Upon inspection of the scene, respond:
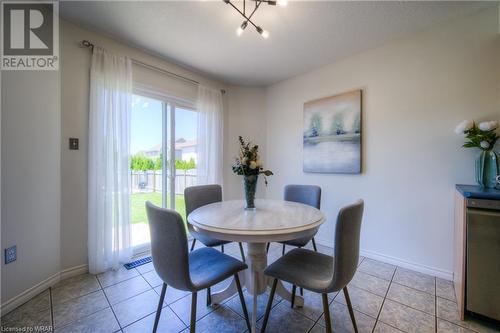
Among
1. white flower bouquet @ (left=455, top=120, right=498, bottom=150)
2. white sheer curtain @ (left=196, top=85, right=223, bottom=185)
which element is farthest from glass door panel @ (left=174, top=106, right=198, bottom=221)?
white flower bouquet @ (left=455, top=120, right=498, bottom=150)

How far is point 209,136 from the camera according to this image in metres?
3.20

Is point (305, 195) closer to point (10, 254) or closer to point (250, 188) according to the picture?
point (250, 188)

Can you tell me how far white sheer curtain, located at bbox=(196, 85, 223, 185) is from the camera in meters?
→ 3.10

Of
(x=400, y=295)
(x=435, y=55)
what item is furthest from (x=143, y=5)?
(x=400, y=295)

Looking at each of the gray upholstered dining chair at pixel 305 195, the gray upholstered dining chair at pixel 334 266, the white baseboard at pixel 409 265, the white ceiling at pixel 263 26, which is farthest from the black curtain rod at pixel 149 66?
the white baseboard at pixel 409 265

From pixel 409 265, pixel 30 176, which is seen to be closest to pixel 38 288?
pixel 30 176

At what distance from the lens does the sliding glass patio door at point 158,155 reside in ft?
8.40

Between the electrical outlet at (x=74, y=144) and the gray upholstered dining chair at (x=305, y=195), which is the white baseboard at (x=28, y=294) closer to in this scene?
the electrical outlet at (x=74, y=144)

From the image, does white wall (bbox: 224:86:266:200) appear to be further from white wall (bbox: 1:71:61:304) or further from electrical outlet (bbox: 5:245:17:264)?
electrical outlet (bbox: 5:245:17:264)

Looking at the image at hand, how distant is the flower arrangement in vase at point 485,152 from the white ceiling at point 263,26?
1.09 m

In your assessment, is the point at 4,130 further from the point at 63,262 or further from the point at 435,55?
the point at 435,55

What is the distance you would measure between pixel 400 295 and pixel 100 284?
8.95ft

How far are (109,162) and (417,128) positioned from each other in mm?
3279

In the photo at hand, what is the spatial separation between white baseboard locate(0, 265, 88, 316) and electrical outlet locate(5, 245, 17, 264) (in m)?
0.29
